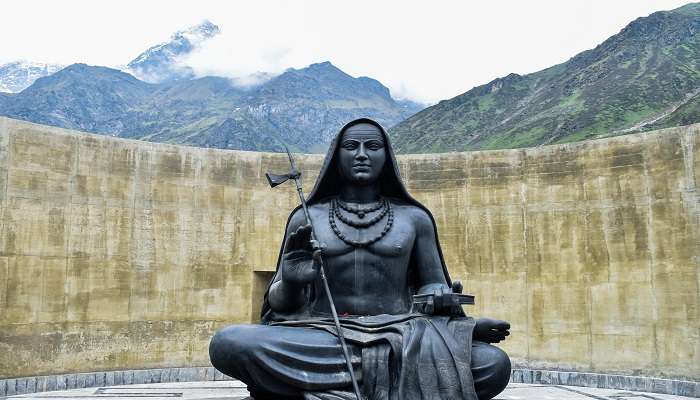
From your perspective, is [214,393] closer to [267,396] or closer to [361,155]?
Answer: [267,396]

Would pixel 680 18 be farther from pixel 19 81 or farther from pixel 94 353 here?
pixel 19 81

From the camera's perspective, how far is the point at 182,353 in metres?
11.5

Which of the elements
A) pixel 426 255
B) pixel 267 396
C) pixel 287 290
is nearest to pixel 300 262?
pixel 287 290

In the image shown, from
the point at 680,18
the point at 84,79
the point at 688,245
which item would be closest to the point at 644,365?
the point at 688,245

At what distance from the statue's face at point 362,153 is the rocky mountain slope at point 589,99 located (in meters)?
39.9

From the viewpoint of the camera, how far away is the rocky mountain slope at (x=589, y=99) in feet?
158

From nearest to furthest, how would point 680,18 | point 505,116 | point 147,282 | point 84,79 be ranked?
point 147,282
point 505,116
point 680,18
point 84,79

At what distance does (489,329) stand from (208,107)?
11272 centimetres

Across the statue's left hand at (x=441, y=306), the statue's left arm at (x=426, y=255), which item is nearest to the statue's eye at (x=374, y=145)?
the statue's left arm at (x=426, y=255)

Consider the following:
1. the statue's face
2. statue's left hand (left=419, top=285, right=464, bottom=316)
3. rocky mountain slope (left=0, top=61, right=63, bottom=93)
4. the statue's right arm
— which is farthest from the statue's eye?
rocky mountain slope (left=0, top=61, right=63, bottom=93)

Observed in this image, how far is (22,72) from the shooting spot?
16100 centimetres

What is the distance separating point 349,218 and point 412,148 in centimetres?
5397

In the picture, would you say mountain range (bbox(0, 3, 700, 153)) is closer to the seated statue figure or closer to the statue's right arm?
the seated statue figure

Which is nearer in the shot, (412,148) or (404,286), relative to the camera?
(404,286)
